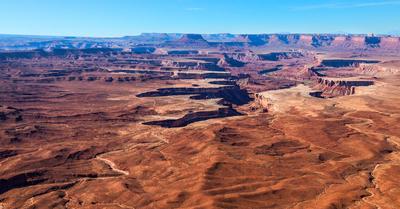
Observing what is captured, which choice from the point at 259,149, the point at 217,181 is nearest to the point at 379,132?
the point at 259,149

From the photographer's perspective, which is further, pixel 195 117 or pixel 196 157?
pixel 195 117

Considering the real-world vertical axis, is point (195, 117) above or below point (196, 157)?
below

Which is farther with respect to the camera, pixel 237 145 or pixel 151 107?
pixel 151 107

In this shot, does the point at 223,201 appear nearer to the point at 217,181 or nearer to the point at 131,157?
the point at 217,181

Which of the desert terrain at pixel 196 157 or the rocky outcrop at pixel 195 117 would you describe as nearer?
the desert terrain at pixel 196 157

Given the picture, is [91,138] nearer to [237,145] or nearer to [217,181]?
[237,145]

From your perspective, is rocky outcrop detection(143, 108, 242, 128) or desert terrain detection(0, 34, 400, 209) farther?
rocky outcrop detection(143, 108, 242, 128)

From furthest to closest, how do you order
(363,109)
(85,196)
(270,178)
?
(363,109) → (270,178) → (85,196)

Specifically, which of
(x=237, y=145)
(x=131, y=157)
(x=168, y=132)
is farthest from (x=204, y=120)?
(x=131, y=157)

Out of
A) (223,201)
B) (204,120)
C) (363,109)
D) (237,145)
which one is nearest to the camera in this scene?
(223,201)
